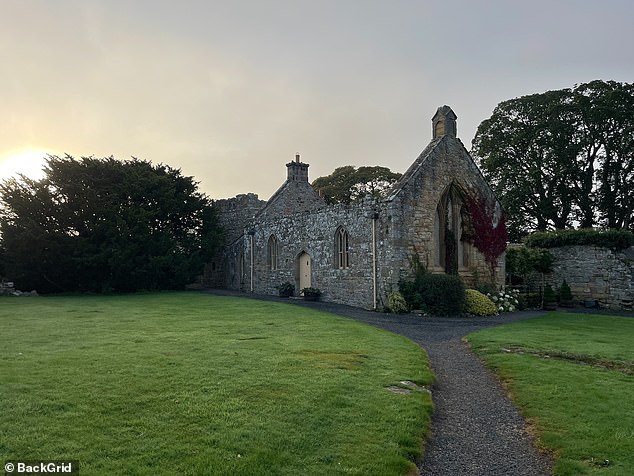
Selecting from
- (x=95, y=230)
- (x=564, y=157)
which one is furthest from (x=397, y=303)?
(x=564, y=157)

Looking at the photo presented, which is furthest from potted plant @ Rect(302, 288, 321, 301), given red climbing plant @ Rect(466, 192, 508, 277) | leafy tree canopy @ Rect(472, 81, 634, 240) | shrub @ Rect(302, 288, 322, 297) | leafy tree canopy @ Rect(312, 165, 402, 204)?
leafy tree canopy @ Rect(312, 165, 402, 204)

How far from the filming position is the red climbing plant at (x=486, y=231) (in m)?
23.8

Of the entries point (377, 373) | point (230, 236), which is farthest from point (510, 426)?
point (230, 236)

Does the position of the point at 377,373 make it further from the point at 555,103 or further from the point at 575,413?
the point at 555,103

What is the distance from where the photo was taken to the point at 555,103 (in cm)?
3481

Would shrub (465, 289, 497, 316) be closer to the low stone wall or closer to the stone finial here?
the stone finial

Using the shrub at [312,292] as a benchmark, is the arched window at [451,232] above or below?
above

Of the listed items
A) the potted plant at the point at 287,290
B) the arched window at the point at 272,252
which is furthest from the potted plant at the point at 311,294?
the arched window at the point at 272,252

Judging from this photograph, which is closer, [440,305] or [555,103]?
[440,305]

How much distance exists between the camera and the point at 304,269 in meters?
27.0

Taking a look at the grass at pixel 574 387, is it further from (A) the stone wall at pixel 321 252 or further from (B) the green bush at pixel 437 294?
(A) the stone wall at pixel 321 252

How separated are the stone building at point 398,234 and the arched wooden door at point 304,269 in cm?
5

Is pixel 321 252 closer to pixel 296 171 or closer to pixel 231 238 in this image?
pixel 296 171

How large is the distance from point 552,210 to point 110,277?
30.5m
